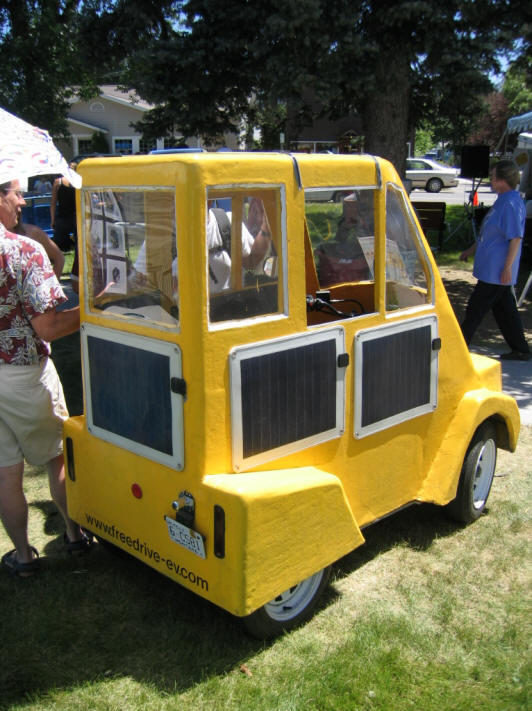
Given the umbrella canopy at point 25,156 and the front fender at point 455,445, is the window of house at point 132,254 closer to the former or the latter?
the umbrella canopy at point 25,156

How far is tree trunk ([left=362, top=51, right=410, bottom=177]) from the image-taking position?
26.6 ft

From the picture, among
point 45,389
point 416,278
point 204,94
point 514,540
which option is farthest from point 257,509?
point 204,94

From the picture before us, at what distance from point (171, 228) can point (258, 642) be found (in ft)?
5.77

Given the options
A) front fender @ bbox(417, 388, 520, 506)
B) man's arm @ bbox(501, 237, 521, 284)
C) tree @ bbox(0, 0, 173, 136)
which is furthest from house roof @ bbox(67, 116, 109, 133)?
front fender @ bbox(417, 388, 520, 506)

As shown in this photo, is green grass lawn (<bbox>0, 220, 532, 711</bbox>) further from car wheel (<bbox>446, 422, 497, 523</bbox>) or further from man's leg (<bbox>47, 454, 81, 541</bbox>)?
man's leg (<bbox>47, 454, 81, 541</bbox>)

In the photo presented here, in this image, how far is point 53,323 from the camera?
9.73 feet

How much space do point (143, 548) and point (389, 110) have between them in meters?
7.35

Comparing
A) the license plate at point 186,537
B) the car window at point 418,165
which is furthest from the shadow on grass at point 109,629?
the car window at point 418,165

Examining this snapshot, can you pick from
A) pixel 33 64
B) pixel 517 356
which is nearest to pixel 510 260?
pixel 517 356

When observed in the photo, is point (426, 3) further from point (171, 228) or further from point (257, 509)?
point (257, 509)

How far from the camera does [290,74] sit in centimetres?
748

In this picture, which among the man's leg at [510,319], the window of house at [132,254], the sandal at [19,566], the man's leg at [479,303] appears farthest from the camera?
the man's leg at [510,319]

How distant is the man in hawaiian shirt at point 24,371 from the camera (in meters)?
2.91

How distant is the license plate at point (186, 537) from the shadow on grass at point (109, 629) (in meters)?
0.49
